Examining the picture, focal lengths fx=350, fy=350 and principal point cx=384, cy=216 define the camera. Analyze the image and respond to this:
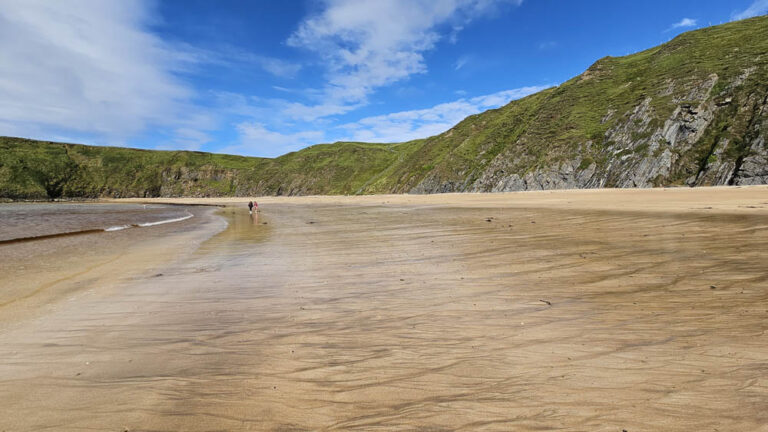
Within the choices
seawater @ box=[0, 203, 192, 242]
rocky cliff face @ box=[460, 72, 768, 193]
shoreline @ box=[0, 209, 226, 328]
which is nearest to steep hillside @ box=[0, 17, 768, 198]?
rocky cliff face @ box=[460, 72, 768, 193]

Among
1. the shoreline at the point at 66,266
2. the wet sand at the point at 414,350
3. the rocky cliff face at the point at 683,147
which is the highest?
the rocky cliff face at the point at 683,147

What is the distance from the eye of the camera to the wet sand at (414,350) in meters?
2.77

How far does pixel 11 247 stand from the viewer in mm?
14547

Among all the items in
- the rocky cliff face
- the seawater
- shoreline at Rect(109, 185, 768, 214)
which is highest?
the rocky cliff face

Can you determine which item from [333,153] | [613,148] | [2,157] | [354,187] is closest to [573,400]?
[613,148]

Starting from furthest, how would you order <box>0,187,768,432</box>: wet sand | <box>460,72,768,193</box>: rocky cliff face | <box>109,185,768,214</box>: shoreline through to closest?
1. <box>460,72,768,193</box>: rocky cliff face
2. <box>109,185,768,214</box>: shoreline
3. <box>0,187,768,432</box>: wet sand

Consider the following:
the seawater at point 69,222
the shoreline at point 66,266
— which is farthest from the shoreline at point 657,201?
the seawater at point 69,222

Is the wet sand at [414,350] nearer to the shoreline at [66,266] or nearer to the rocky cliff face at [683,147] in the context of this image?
the shoreline at [66,266]

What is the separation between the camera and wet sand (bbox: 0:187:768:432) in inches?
109

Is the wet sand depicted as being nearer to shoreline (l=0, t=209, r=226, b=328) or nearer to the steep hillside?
shoreline (l=0, t=209, r=226, b=328)

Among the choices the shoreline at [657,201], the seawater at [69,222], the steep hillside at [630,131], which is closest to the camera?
the shoreline at [657,201]

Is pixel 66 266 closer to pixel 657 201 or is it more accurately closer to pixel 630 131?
pixel 657 201

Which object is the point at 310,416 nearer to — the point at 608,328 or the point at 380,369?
the point at 380,369

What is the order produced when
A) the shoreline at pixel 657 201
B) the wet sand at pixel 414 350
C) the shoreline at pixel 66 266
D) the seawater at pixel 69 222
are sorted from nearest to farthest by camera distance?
the wet sand at pixel 414 350 → the shoreline at pixel 66 266 → the shoreline at pixel 657 201 → the seawater at pixel 69 222
